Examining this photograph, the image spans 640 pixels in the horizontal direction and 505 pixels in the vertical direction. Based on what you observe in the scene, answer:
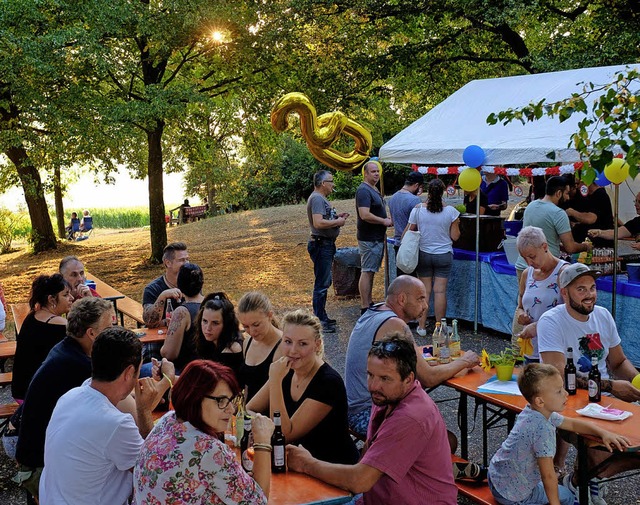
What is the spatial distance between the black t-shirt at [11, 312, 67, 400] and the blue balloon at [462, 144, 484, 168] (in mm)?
4985

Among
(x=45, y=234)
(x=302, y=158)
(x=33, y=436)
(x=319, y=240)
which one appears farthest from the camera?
(x=302, y=158)

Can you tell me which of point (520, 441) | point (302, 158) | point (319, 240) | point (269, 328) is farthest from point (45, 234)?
point (520, 441)

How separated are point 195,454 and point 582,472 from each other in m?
2.23

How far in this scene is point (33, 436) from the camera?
169 inches

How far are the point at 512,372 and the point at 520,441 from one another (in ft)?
3.63

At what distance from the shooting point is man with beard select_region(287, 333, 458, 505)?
3416 millimetres

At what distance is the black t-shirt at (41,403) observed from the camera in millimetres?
4301

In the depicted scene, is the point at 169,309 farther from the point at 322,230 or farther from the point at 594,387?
the point at 594,387

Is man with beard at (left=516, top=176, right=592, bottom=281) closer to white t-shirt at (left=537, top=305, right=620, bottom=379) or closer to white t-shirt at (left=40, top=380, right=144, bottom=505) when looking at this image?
white t-shirt at (left=537, top=305, right=620, bottom=379)

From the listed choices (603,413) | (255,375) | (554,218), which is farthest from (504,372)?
(554,218)

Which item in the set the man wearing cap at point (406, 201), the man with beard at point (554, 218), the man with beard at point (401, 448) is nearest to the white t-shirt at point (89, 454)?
the man with beard at point (401, 448)

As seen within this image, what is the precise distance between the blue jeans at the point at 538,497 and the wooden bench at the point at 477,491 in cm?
5

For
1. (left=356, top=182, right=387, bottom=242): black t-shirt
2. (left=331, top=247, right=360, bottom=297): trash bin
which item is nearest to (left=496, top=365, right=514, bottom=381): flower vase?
(left=356, top=182, right=387, bottom=242): black t-shirt

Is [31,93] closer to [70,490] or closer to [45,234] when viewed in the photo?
[45,234]
